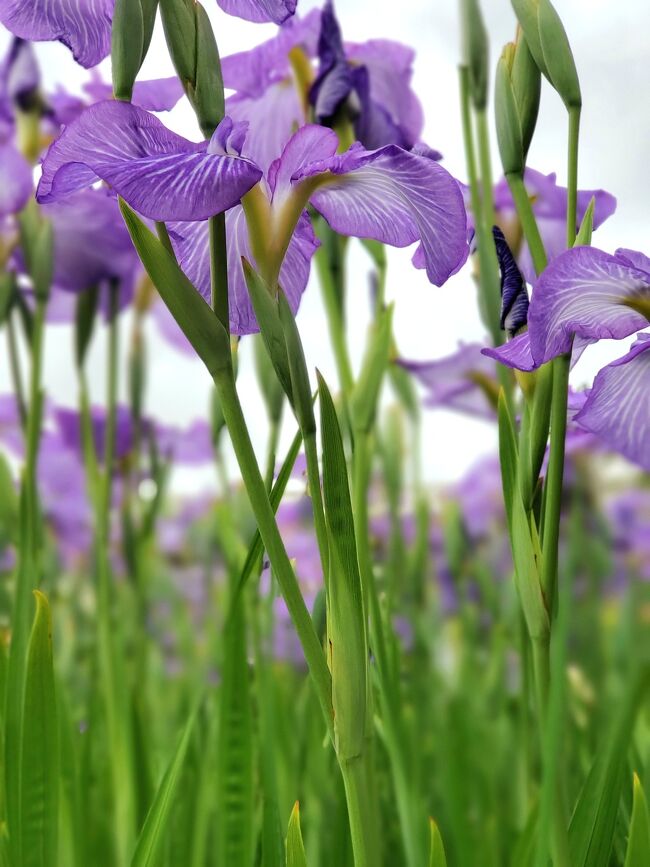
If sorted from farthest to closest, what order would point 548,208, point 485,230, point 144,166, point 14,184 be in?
point 14,184
point 548,208
point 485,230
point 144,166

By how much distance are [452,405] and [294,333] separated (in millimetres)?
482

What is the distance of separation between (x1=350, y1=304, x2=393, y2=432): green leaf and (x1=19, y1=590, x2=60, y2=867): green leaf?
0.23 metres

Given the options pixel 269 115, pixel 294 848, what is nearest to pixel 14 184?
pixel 269 115

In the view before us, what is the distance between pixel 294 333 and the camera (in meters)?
0.31

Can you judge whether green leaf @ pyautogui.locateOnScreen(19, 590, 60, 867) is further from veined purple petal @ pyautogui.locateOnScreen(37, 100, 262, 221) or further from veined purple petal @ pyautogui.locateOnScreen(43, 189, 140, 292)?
veined purple petal @ pyautogui.locateOnScreen(43, 189, 140, 292)

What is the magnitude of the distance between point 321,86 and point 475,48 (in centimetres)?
10

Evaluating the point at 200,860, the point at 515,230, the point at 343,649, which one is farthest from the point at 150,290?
the point at 343,649

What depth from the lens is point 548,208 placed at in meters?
0.59

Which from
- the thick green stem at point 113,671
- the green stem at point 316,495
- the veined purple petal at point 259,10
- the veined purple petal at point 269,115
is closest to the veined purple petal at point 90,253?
the thick green stem at point 113,671

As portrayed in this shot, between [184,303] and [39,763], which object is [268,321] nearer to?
[184,303]

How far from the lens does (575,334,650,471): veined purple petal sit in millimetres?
379

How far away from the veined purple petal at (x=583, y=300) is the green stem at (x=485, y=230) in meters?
0.11

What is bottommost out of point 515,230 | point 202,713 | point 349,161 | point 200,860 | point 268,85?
point 200,860

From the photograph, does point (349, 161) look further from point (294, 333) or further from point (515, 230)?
point (515, 230)
